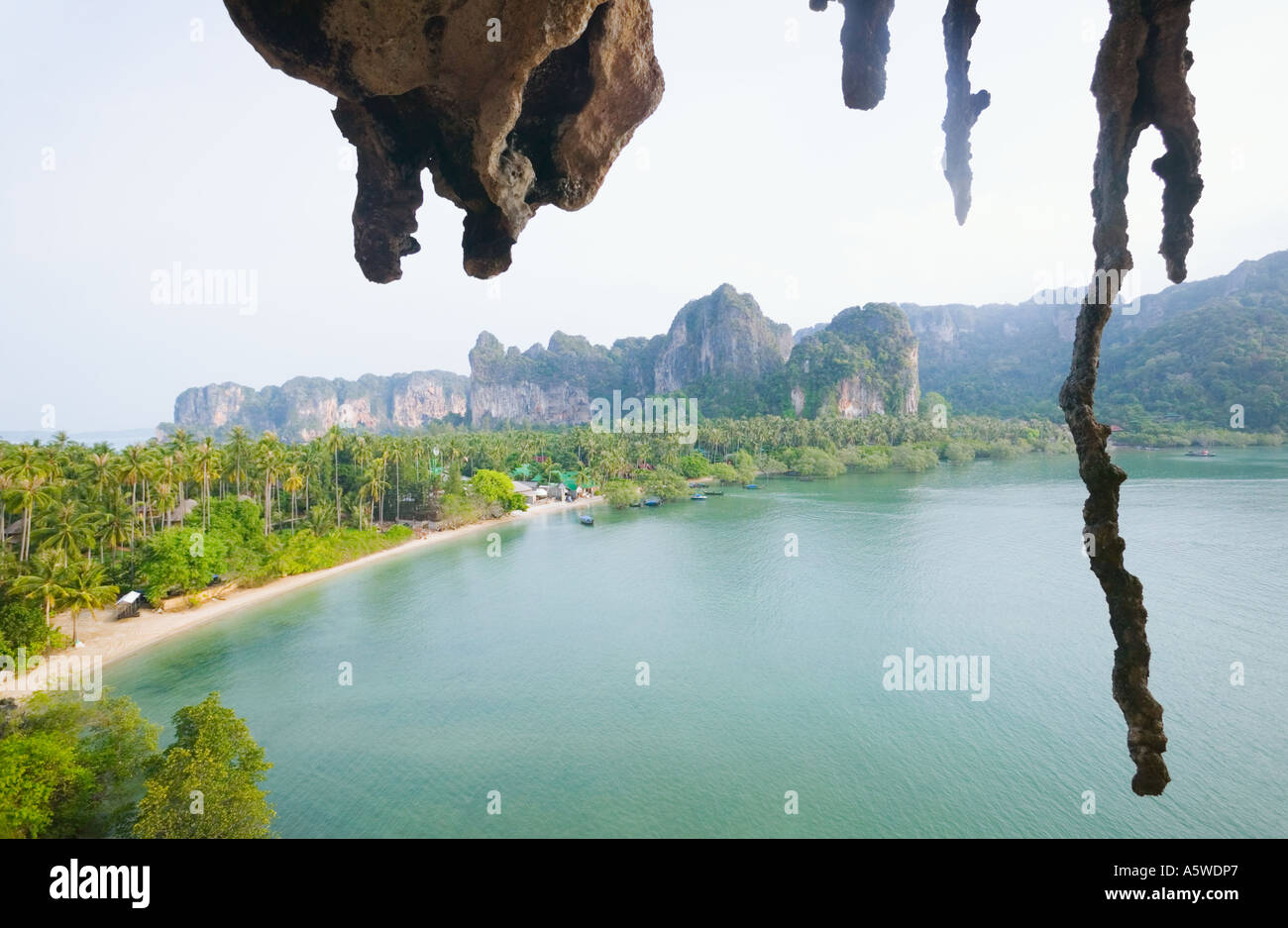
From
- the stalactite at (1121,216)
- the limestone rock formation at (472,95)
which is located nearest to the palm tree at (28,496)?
the limestone rock formation at (472,95)

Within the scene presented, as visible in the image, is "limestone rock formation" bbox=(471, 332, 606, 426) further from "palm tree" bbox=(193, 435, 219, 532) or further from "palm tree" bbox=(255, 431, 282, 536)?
"palm tree" bbox=(193, 435, 219, 532)

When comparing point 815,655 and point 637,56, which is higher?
point 637,56

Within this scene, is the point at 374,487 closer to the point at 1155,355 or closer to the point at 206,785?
the point at 206,785

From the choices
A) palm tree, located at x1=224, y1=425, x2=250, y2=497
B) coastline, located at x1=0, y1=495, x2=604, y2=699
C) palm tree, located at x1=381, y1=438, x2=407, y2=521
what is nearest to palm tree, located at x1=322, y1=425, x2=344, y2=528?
palm tree, located at x1=381, y1=438, x2=407, y2=521

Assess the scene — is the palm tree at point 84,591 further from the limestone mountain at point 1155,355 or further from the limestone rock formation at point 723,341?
the limestone rock formation at point 723,341

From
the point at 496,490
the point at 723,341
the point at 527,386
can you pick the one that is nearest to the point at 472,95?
the point at 496,490

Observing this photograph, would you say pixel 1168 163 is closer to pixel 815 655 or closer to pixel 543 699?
pixel 543 699

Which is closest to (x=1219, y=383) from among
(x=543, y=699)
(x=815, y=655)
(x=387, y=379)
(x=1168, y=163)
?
(x=815, y=655)
